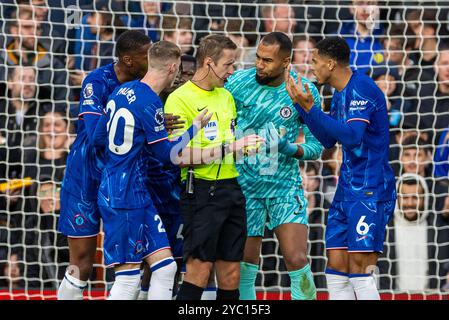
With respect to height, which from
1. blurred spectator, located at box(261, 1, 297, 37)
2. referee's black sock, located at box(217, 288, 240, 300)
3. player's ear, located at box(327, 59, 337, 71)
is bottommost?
referee's black sock, located at box(217, 288, 240, 300)

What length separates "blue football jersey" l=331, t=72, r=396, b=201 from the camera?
21.4 ft

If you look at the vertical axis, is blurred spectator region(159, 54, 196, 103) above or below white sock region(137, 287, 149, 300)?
above

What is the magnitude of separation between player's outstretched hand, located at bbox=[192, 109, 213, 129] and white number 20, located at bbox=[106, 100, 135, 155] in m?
0.39

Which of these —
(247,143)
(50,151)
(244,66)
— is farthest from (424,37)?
(247,143)

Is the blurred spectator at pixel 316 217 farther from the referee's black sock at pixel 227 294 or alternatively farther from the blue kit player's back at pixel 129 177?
the blue kit player's back at pixel 129 177

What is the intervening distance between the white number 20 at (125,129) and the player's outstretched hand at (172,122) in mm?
251

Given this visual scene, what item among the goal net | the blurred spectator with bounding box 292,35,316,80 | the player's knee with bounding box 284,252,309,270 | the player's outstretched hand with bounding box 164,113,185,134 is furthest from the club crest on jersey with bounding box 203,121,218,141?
the blurred spectator with bounding box 292,35,316,80

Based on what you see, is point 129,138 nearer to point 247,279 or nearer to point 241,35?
point 247,279

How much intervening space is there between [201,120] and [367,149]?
115cm

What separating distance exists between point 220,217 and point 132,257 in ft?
1.97

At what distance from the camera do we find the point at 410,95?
9.48 metres

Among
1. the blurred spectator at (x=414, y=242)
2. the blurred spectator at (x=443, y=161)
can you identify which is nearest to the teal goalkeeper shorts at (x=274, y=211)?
the blurred spectator at (x=414, y=242)

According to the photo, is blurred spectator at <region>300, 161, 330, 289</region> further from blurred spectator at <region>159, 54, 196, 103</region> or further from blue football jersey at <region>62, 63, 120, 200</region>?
blue football jersey at <region>62, 63, 120, 200</region>

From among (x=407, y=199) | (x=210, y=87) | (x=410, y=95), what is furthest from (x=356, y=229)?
(x=410, y=95)
